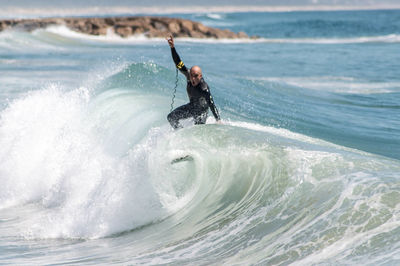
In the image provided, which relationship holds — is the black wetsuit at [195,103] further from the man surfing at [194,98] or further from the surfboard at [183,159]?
the surfboard at [183,159]

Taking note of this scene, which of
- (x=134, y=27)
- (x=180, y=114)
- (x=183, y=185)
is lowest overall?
(x=183, y=185)

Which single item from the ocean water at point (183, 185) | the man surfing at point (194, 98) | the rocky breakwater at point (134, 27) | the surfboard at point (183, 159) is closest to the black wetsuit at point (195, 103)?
the man surfing at point (194, 98)

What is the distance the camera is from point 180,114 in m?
8.36

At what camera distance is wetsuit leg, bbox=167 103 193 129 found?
830 cm

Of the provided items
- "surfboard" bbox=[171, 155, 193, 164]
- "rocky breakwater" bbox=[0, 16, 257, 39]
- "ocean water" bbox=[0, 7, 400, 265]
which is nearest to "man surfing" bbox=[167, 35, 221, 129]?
"ocean water" bbox=[0, 7, 400, 265]

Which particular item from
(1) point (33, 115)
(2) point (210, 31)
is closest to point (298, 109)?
(1) point (33, 115)

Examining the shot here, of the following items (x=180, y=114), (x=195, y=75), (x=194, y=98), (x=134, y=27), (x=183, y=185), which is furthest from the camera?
(x=134, y=27)

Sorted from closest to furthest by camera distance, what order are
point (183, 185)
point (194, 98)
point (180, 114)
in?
point (183, 185), point (194, 98), point (180, 114)

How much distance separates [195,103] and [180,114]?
0.30 meters

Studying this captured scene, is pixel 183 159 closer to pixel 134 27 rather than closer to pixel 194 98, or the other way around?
pixel 194 98

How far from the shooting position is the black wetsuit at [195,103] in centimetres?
802

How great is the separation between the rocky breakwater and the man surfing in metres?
48.0

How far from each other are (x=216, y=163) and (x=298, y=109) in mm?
7386

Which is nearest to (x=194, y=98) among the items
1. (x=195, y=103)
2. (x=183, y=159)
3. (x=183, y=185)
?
(x=195, y=103)
